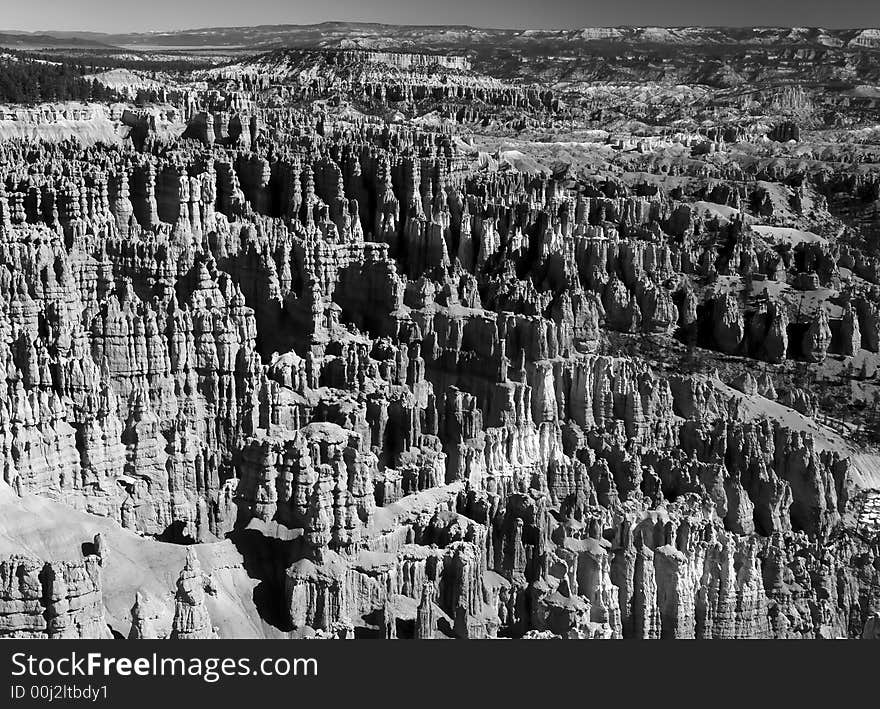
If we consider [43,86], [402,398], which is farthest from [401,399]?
[43,86]

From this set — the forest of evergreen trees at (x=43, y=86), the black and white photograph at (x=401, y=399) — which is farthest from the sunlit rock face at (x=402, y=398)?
the forest of evergreen trees at (x=43, y=86)

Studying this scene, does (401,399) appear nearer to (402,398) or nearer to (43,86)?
(402,398)

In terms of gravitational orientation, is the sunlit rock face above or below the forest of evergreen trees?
below

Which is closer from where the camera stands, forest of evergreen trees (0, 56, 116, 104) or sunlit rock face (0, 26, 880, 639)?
sunlit rock face (0, 26, 880, 639)

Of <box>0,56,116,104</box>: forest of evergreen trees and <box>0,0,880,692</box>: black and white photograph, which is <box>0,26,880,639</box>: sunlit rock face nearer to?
<box>0,0,880,692</box>: black and white photograph

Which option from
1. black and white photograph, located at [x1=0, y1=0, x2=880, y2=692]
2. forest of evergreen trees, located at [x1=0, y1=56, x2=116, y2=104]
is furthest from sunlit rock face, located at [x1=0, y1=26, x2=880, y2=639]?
forest of evergreen trees, located at [x1=0, y1=56, x2=116, y2=104]

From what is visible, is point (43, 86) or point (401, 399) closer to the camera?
point (401, 399)

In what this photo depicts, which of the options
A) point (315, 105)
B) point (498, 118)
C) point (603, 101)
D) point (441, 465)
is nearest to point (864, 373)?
point (441, 465)

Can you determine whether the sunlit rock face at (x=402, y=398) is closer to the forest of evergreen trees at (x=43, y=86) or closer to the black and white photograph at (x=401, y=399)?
the black and white photograph at (x=401, y=399)
